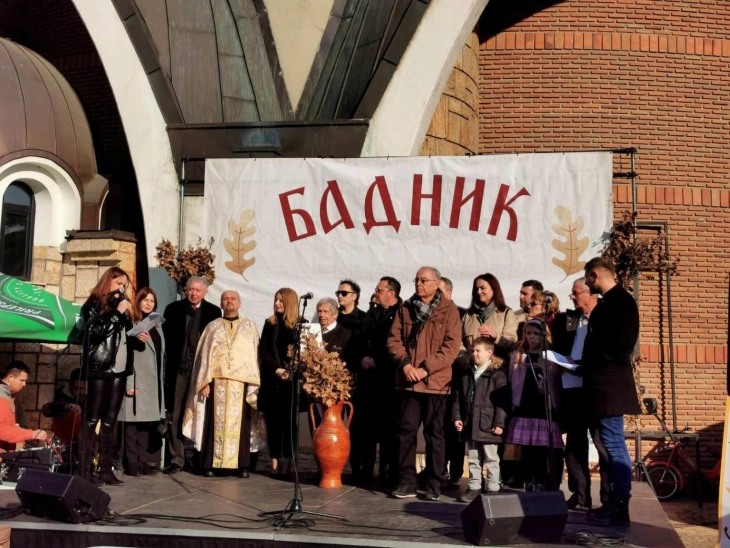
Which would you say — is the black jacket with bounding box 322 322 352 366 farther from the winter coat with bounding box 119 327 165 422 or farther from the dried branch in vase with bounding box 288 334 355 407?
the winter coat with bounding box 119 327 165 422

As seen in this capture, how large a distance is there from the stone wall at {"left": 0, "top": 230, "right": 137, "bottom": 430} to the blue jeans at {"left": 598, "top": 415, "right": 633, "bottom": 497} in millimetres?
6877

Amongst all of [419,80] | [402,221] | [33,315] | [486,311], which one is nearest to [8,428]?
[33,315]

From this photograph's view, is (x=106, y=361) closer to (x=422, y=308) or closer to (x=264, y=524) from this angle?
(x=264, y=524)

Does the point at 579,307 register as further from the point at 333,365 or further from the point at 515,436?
the point at 333,365

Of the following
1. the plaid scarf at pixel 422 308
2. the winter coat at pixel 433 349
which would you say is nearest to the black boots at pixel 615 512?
the winter coat at pixel 433 349

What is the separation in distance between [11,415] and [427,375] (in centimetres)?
387

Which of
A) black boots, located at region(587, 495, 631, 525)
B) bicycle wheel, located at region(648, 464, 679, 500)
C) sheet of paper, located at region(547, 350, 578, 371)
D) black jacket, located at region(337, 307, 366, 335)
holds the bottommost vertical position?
bicycle wheel, located at region(648, 464, 679, 500)

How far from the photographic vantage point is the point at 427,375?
720 centimetres

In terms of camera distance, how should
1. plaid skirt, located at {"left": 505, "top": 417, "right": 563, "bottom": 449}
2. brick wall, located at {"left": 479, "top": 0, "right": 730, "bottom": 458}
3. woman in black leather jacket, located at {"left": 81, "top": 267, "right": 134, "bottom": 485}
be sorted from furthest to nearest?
brick wall, located at {"left": 479, "top": 0, "right": 730, "bottom": 458} → woman in black leather jacket, located at {"left": 81, "top": 267, "right": 134, "bottom": 485} → plaid skirt, located at {"left": 505, "top": 417, "right": 563, "bottom": 449}

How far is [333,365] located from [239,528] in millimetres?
1975

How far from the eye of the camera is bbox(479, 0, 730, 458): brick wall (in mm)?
13188

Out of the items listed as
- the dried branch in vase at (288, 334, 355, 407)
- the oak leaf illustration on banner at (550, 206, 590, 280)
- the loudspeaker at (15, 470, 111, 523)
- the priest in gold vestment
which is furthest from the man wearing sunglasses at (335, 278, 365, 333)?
the loudspeaker at (15, 470, 111, 523)

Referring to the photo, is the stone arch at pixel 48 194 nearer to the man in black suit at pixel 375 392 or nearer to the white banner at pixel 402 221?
the white banner at pixel 402 221

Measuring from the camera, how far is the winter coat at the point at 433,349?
721 cm
